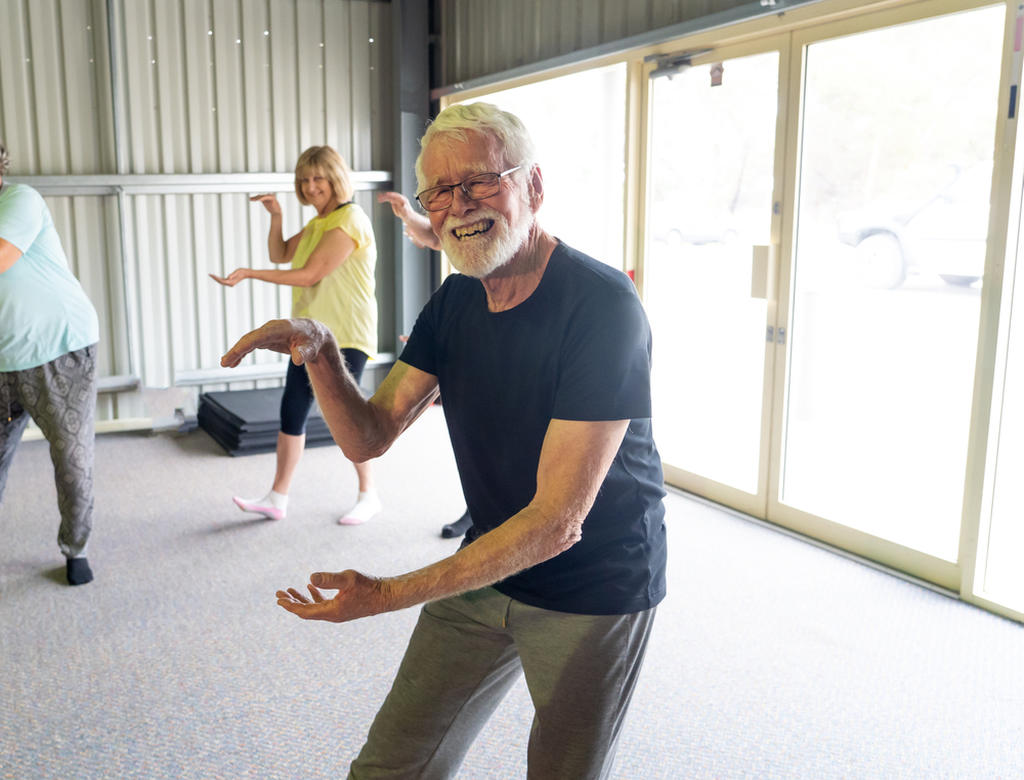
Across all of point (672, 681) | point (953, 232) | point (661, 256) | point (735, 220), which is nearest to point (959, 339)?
point (953, 232)

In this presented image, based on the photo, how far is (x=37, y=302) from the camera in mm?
3213

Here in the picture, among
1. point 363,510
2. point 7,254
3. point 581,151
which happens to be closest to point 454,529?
point 363,510

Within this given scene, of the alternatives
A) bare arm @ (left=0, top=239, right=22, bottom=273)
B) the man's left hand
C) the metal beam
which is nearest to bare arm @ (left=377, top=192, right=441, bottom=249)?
bare arm @ (left=0, top=239, right=22, bottom=273)

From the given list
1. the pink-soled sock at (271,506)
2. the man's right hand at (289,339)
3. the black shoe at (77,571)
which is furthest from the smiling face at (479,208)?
the pink-soled sock at (271,506)

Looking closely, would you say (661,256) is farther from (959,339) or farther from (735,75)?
(959,339)

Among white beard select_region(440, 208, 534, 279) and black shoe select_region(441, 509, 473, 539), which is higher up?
white beard select_region(440, 208, 534, 279)

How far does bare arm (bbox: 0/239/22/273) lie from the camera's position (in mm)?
2945

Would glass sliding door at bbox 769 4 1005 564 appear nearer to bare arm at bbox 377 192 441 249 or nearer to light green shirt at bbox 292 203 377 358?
bare arm at bbox 377 192 441 249

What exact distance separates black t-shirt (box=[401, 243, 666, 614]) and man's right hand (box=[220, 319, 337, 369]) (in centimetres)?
26

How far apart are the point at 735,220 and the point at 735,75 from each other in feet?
2.21

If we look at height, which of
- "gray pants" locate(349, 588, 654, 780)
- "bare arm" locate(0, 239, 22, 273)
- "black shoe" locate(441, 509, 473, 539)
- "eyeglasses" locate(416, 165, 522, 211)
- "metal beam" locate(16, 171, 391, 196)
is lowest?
"black shoe" locate(441, 509, 473, 539)

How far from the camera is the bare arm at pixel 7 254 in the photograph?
2.95 meters

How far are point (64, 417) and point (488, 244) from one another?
2409 millimetres

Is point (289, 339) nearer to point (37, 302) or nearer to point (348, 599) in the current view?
point (348, 599)
